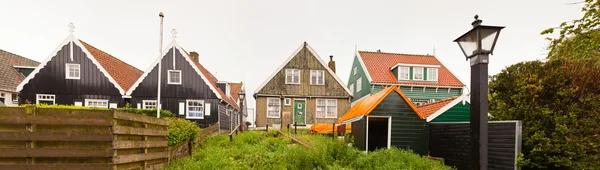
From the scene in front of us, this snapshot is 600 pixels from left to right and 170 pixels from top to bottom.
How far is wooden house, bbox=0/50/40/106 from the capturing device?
75.2ft

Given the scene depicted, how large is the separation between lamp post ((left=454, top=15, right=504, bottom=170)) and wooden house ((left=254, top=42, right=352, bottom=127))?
2047 centimetres

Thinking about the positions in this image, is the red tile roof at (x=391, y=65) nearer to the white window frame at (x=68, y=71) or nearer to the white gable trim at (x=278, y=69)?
the white gable trim at (x=278, y=69)

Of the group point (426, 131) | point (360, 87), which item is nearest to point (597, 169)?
point (426, 131)

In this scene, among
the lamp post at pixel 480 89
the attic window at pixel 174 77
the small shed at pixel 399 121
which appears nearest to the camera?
the lamp post at pixel 480 89

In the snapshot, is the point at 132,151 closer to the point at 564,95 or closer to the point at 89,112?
the point at 89,112

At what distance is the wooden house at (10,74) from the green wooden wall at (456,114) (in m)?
29.7

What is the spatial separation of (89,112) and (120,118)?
2.01 feet

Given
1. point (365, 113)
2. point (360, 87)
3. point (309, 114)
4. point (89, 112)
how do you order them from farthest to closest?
point (360, 87)
point (309, 114)
point (365, 113)
point (89, 112)

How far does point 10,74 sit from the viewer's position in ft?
80.4

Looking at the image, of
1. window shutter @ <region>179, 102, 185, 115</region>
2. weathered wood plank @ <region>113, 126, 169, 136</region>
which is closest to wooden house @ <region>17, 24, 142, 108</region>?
window shutter @ <region>179, 102, 185, 115</region>

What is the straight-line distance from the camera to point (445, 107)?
1272 cm

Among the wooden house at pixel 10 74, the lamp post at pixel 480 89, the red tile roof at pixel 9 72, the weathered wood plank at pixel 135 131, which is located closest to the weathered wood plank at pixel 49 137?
the weathered wood plank at pixel 135 131

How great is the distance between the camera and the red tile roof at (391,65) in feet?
84.6

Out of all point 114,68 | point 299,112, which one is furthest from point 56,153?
point 299,112
